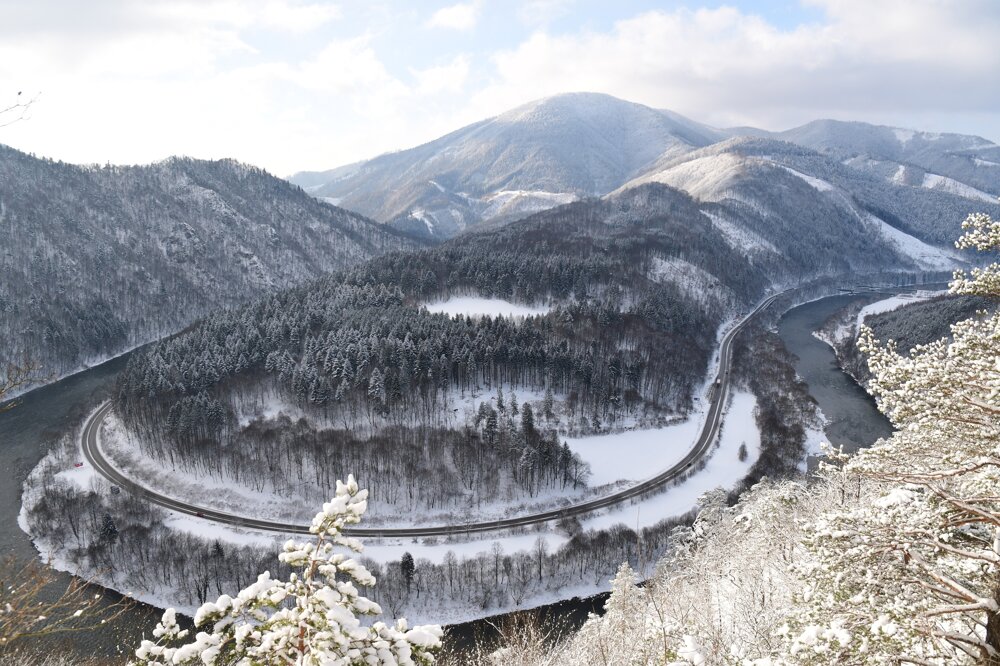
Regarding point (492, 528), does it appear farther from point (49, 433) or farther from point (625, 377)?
point (49, 433)

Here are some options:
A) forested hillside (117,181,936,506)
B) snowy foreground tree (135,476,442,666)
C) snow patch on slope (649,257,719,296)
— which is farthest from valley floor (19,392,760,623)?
snow patch on slope (649,257,719,296)

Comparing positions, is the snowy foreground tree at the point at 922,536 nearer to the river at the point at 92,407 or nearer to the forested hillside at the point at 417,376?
the river at the point at 92,407

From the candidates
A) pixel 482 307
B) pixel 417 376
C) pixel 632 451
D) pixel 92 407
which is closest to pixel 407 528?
pixel 417 376

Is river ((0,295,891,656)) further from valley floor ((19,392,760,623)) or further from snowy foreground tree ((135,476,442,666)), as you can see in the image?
snowy foreground tree ((135,476,442,666))

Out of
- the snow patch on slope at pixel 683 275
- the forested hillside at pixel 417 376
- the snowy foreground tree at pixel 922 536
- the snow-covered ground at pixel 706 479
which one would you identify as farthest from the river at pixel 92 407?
the snowy foreground tree at pixel 922 536

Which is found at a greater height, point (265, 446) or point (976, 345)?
point (976, 345)

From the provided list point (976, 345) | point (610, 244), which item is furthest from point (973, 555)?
point (610, 244)
